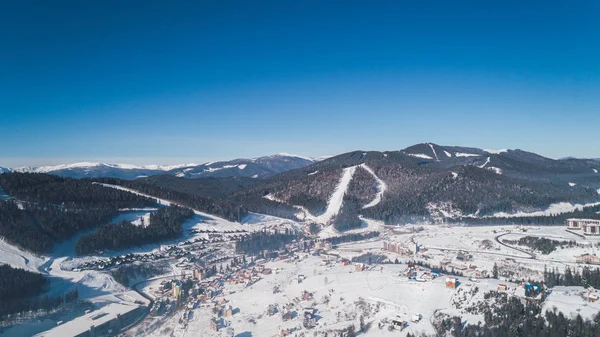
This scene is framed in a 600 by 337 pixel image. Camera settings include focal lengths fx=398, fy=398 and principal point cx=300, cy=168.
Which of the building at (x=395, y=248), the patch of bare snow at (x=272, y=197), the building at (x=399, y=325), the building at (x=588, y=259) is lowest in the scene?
the building at (x=399, y=325)

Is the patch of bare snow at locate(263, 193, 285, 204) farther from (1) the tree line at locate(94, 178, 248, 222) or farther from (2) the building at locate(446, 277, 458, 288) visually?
(2) the building at locate(446, 277, 458, 288)

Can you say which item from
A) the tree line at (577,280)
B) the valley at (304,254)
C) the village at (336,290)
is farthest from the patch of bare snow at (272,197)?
the tree line at (577,280)

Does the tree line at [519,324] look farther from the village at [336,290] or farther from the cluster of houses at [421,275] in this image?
the cluster of houses at [421,275]

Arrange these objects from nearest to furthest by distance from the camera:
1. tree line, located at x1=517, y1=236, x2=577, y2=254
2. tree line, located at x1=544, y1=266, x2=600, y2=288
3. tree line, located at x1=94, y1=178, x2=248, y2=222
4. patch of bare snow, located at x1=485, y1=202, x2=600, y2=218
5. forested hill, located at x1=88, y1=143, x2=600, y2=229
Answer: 1. tree line, located at x1=544, y1=266, x2=600, y2=288
2. tree line, located at x1=517, y1=236, x2=577, y2=254
3. tree line, located at x1=94, y1=178, x2=248, y2=222
4. patch of bare snow, located at x1=485, y1=202, x2=600, y2=218
5. forested hill, located at x1=88, y1=143, x2=600, y2=229

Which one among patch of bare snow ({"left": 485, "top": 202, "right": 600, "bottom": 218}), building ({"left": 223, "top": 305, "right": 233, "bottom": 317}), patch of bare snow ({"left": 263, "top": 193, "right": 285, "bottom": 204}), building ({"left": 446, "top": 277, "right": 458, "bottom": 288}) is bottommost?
building ({"left": 223, "top": 305, "right": 233, "bottom": 317})

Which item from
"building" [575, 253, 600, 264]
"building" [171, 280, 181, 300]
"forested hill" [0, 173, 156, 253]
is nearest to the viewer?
"building" [171, 280, 181, 300]

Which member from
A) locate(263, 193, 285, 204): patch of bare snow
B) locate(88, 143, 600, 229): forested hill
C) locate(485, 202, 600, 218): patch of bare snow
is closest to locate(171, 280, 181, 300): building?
locate(88, 143, 600, 229): forested hill

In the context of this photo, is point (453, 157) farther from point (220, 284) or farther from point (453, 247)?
point (220, 284)
